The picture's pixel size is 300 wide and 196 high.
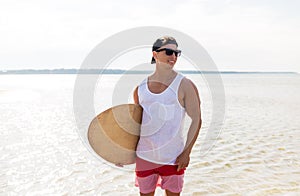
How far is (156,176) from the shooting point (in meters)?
3.06

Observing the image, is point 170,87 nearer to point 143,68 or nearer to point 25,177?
point 143,68

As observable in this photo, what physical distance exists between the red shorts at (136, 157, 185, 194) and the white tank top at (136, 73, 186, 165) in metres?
0.05

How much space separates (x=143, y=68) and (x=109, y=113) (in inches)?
23.9

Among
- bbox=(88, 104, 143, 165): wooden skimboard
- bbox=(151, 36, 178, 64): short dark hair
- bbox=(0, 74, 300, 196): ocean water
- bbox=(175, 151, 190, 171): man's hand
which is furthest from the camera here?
bbox=(0, 74, 300, 196): ocean water

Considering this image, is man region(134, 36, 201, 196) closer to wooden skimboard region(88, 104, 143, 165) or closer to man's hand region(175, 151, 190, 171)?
man's hand region(175, 151, 190, 171)

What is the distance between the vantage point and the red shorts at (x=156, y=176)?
2.99 meters

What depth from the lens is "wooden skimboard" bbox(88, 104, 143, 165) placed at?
122 inches

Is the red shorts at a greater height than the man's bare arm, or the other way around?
the man's bare arm

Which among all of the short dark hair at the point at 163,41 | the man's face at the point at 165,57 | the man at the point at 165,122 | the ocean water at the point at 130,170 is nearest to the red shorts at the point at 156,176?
the man at the point at 165,122

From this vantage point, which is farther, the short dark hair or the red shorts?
the red shorts

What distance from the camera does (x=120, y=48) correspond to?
3250mm

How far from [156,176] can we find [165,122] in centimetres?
54

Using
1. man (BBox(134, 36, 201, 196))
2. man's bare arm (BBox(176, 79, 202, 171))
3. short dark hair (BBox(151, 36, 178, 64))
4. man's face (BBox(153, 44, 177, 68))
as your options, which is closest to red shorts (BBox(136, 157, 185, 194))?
man (BBox(134, 36, 201, 196))

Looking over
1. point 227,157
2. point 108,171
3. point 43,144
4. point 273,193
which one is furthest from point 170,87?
point 43,144
